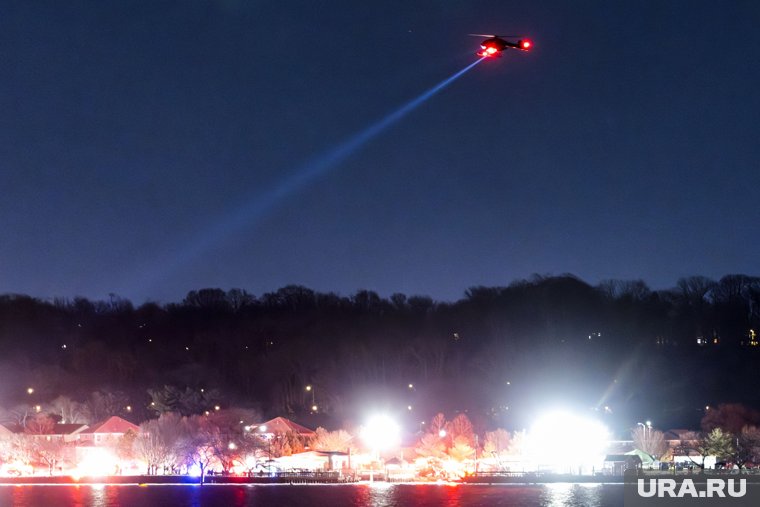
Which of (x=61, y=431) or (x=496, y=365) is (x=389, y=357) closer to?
(x=496, y=365)

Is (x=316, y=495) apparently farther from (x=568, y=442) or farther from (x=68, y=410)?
(x=68, y=410)

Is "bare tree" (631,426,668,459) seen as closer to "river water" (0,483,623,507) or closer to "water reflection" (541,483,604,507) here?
"river water" (0,483,623,507)

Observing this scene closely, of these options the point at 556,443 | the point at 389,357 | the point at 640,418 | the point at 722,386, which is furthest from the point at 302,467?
the point at 722,386

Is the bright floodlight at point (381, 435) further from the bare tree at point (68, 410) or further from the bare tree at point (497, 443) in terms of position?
the bare tree at point (68, 410)

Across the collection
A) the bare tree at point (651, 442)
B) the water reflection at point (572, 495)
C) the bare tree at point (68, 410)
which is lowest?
the water reflection at point (572, 495)

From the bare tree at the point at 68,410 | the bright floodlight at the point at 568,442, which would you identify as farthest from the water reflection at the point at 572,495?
the bare tree at the point at 68,410

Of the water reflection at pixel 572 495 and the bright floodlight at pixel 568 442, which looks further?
the bright floodlight at pixel 568 442

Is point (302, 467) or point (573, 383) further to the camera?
point (573, 383)
